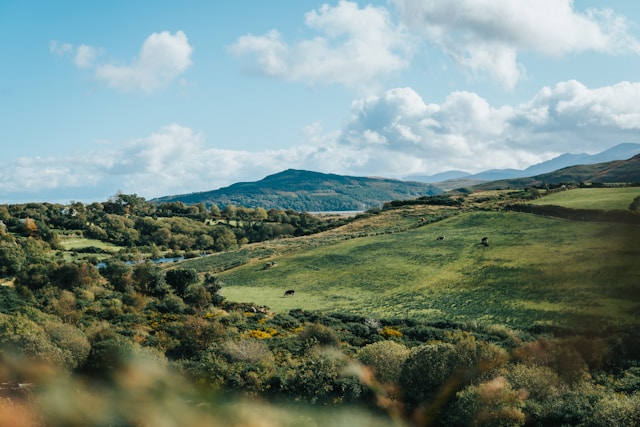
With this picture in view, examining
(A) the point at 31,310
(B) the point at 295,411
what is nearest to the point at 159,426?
(B) the point at 295,411

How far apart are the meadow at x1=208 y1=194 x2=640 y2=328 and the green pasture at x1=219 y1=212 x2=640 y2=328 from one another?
0.50ft

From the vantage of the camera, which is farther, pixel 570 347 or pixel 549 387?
pixel 570 347

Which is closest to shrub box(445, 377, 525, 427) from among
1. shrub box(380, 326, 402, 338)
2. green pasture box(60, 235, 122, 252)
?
shrub box(380, 326, 402, 338)

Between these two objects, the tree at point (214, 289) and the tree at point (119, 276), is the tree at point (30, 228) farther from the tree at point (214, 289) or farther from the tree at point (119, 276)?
the tree at point (214, 289)

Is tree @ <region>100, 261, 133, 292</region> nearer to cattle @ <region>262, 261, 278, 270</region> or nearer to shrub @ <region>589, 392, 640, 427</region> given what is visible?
cattle @ <region>262, 261, 278, 270</region>

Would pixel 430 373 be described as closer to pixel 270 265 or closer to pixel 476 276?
pixel 476 276

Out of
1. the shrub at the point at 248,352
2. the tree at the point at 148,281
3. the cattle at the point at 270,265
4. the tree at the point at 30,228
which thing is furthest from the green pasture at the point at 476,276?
the tree at the point at 30,228

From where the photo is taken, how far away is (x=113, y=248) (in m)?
176

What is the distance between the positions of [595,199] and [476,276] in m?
44.5

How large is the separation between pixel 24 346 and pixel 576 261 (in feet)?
211

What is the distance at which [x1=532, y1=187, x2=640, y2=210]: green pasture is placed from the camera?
8556 centimetres

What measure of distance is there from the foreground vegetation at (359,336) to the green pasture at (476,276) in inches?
14.3

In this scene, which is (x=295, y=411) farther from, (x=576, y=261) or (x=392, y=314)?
(x=576, y=261)

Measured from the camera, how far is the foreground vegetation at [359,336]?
25.7m
